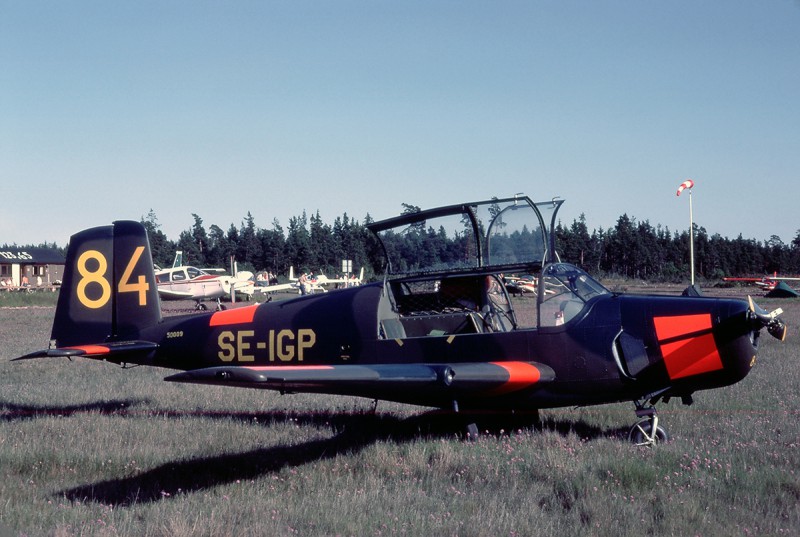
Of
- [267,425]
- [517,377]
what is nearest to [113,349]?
[267,425]

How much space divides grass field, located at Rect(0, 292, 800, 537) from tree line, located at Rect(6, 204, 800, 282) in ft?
236

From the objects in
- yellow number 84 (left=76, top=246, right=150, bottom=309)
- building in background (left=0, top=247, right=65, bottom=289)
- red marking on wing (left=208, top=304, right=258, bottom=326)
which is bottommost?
red marking on wing (left=208, top=304, right=258, bottom=326)

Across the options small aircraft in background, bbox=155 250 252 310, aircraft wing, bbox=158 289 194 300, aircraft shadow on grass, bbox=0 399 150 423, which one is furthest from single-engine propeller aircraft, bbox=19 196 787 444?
aircraft wing, bbox=158 289 194 300

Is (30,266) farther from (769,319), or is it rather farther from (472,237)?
(769,319)

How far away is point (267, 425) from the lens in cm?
870

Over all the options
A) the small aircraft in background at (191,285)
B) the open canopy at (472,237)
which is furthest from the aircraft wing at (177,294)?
the open canopy at (472,237)

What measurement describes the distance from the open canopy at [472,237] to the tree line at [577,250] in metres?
72.3

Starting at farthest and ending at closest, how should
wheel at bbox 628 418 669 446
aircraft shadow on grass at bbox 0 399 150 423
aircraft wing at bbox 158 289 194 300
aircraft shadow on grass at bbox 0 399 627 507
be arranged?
1. aircraft wing at bbox 158 289 194 300
2. aircraft shadow on grass at bbox 0 399 150 423
3. wheel at bbox 628 418 669 446
4. aircraft shadow on grass at bbox 0 399 627 507

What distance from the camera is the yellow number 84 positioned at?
9.66m

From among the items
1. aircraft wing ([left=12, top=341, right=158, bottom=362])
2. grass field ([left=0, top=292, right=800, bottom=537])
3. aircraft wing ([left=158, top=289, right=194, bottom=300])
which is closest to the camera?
grass field ([left=0, top=292, right=800, bottom=537])

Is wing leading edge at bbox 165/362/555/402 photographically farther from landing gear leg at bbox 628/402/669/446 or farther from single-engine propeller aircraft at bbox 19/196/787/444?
landing gear leg at bbox 628/402/669/446

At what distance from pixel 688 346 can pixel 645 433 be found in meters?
0.99

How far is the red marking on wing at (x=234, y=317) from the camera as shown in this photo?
890 centimetres

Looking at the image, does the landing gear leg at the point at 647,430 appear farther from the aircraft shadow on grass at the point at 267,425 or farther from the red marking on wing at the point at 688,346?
the red marking on wing at the point at 688,346
